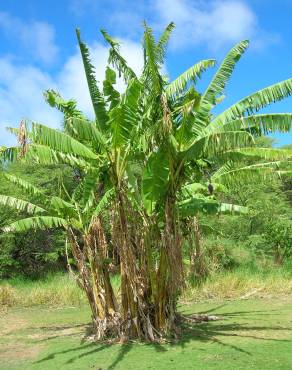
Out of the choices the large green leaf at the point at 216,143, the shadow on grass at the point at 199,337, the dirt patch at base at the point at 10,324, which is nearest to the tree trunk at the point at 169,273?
the shadow on grass at the point at 199,337

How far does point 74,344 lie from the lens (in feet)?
30.3

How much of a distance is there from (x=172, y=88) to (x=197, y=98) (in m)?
0.77

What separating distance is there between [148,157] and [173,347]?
10.9 ft

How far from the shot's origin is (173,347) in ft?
27.7

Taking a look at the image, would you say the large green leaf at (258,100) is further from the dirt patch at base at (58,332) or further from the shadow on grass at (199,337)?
the dirt patch at base at (58,332)

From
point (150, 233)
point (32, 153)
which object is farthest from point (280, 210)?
point (32, 153)

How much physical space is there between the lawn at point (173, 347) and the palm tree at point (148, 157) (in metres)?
0.68

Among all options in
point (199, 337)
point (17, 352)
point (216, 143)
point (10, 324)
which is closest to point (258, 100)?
point (216, 143)

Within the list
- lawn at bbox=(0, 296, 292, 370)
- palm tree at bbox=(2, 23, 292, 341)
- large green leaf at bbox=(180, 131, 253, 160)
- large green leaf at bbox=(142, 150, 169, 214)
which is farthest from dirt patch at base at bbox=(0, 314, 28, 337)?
large green leaf at bbox=(180, 131, 253, 160)

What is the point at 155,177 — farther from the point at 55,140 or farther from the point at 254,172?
the point at 254,172

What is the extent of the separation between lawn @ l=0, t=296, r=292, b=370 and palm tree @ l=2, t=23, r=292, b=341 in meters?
0.68

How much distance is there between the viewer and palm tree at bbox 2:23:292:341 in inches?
316

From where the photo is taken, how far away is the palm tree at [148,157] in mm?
8039

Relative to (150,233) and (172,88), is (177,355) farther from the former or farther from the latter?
(172,88)
